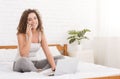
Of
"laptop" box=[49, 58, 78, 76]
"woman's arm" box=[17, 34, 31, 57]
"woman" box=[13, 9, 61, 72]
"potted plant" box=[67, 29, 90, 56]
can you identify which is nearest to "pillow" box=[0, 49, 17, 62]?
"woman" box=[13, 9, 61, 72]

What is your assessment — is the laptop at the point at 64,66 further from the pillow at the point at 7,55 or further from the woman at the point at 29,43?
the pillow at the point at 7,55

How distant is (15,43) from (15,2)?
2.21 ft

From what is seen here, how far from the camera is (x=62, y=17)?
4664 mm

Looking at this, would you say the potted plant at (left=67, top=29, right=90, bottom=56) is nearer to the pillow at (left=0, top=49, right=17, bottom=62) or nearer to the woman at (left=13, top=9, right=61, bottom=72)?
the pillow at (left=0, top=49, right=17, bottom=62)

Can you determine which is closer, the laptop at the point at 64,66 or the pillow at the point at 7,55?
the laptop at the point at 64,66

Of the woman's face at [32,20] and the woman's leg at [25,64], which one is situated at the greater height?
the woman's face at [32,20]

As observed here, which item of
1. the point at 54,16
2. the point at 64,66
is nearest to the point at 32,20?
the point at 64,66

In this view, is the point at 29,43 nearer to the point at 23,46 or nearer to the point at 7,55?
the point at 23,46

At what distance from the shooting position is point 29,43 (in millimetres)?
2775

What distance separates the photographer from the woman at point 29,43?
2.65 meters

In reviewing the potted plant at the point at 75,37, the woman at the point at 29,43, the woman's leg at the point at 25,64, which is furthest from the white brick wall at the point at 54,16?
the woman's leg at the point at 25,64

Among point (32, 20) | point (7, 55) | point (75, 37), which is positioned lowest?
point (7, 55)

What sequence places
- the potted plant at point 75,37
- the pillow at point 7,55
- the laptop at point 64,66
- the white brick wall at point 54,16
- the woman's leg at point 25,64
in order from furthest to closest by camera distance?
the potted plant at point 75,37 → the white brick wall at point 54,16 → the pillow at point 7,55 → the woman's leg at point 25,64 → the laptop at point 64,66

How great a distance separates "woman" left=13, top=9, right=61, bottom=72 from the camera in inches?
104
